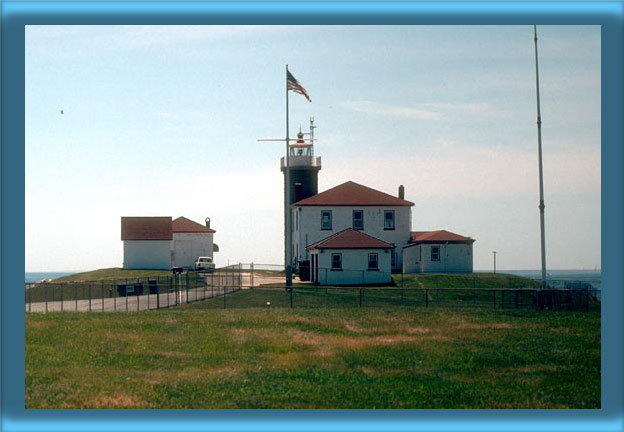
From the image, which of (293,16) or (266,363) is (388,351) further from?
(293,16)

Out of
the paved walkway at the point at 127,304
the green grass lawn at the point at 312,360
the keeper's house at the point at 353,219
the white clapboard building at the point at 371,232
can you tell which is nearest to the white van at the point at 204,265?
the white clapboard building at the point at 371,232

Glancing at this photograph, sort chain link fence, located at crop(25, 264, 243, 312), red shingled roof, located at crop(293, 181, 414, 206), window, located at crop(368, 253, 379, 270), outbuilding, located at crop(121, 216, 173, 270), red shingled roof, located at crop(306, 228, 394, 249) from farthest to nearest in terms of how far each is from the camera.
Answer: outbuilding, located at crop(121, 216, 173, 270)
red shingled roof, located at crop(293, 181, 414, 206)
window, located at crop(368, 253, 379, 270)
red shingled roof, located at crop(306, 228, 394, 249)
chain link fence, located at crop(25, 264, 243, 312)

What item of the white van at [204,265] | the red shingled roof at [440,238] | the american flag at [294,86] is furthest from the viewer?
the white van at [204,265]

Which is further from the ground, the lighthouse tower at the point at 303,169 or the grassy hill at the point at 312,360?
the lighthouse tower at the point at 303,169

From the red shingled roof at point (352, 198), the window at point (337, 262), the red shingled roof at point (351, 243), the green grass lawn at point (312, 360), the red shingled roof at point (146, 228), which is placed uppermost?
the red shingled roof at point (352, 198)

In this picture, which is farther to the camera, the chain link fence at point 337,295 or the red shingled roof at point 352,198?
the red shingled roof at point 352,198

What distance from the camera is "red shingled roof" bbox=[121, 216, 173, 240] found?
75863 mm

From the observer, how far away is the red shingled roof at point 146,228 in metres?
75.9

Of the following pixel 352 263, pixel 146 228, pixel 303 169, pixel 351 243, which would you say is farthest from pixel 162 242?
pixel 352 263

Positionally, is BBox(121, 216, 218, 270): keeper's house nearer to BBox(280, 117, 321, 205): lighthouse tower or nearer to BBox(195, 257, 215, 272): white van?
BBox(195, 257, 215, 272): white van

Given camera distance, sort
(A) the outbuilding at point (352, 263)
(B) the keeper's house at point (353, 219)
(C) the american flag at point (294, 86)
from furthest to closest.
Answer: (B) the keeper's house at point (353, 219) < (A) the outbuilding at point (352, 263) < (C) the american flag at point (294, 86)

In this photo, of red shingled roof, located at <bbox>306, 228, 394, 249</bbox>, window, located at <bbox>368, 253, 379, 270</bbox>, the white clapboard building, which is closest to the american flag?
red shingled roof, located at <bbox>306, 228, 394, 249</bbox>

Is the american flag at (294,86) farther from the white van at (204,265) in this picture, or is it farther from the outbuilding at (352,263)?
the white van at (204,265)

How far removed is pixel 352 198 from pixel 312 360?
4444cm
